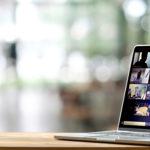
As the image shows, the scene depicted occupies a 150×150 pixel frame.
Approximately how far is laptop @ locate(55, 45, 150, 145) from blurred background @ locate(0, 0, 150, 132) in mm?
4529

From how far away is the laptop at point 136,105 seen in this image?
120cm

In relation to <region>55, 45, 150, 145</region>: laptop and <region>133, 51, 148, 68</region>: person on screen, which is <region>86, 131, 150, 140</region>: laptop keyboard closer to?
<region>55, 45, 150, 145</region>: laptop

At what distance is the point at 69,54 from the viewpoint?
5984 millimetres

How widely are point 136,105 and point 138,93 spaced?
3 cm

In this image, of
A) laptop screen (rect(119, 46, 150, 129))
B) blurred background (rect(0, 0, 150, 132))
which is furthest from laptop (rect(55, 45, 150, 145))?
blurred background (rect(0, 0, 150, 132))

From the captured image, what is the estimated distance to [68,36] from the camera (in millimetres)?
6059

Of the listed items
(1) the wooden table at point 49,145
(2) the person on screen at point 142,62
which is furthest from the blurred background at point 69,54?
(1) the wooden table at point 49,145

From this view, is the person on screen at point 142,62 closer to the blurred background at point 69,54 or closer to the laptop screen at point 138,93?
the laptop screen at point 138,93

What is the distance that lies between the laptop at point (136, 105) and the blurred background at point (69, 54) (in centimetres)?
453

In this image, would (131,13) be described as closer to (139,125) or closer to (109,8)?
(109,8)

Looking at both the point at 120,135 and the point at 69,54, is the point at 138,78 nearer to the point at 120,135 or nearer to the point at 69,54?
the point at 120,135

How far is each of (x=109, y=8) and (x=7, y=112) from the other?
4.89 ft

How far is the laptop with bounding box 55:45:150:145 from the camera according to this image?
3.95 ft

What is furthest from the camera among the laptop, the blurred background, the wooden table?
the blurred background
